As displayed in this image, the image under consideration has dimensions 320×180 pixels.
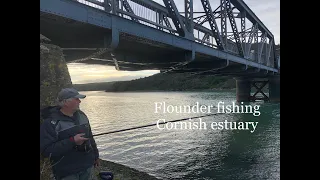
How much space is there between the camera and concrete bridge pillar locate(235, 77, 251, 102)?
50.1m

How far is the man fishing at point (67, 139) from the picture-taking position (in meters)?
3.51

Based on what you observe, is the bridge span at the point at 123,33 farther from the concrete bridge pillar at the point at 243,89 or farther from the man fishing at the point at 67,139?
the concrete bridge pillar at the point at 243,89

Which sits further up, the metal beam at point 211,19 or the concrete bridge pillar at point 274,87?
the metal beam at point 211,19

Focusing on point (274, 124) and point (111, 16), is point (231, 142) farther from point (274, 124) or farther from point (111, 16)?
point (111, 16)

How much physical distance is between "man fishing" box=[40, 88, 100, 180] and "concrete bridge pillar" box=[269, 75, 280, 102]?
4580cm

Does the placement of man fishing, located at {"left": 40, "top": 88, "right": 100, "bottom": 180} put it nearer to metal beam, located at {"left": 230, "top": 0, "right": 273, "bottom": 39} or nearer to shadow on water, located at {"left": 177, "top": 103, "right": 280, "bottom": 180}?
shadow on water, located at {"left": 177, "top": 103, "right": 280, "bottom": 180}

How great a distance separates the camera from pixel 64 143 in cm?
354

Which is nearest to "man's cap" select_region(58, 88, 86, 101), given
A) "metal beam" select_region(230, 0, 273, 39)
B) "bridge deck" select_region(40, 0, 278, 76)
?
"bridge deck" select_region(40, 0, 278, 76)

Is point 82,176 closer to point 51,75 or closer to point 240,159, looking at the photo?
point 51,75

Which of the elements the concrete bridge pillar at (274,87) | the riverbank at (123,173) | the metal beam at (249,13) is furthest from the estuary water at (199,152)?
the concrete bridge pillar at (274,87)

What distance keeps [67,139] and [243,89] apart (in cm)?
4983

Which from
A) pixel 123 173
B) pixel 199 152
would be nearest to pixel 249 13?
pixel 199 152

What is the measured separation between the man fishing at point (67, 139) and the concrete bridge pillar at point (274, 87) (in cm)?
4580

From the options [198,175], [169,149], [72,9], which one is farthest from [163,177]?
[72,9]
